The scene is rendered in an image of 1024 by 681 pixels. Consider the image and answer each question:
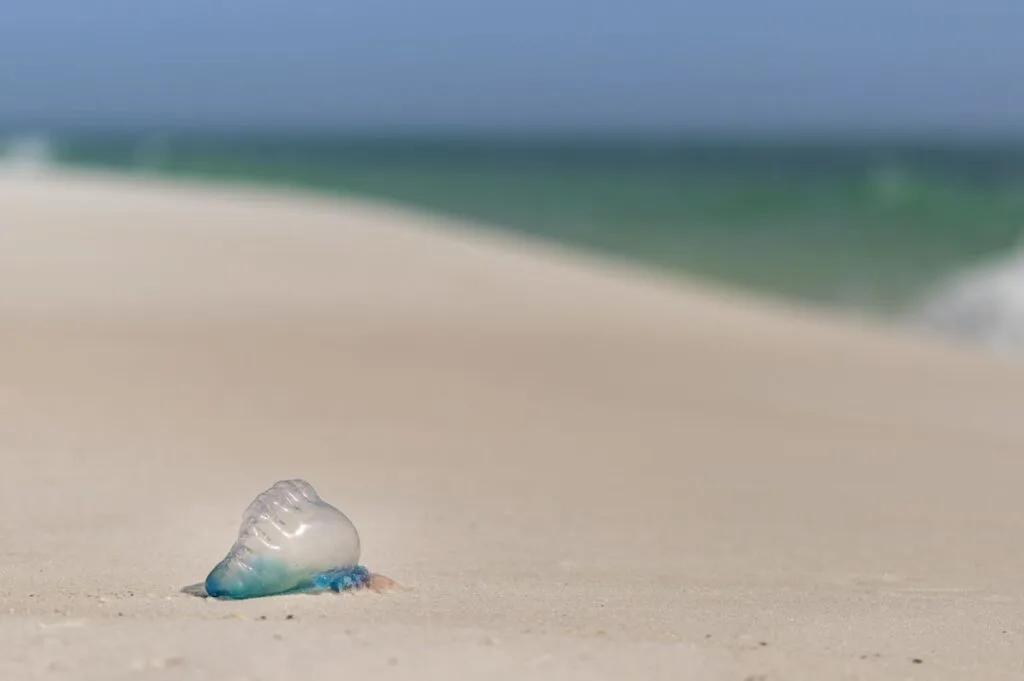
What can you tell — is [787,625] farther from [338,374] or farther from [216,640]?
[338,374]

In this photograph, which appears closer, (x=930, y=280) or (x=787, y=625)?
(x=787, y=625)

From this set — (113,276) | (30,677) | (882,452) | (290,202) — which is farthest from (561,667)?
(290,202)

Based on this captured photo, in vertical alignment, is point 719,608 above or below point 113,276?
below

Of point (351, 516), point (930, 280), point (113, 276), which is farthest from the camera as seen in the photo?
point (930, 280)

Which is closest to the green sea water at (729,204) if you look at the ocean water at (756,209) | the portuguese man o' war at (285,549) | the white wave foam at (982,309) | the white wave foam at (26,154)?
the ocean water at (756,209)

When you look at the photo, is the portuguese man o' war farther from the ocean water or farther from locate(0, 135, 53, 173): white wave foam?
locate(0, 135, 53, 173): white wave foam

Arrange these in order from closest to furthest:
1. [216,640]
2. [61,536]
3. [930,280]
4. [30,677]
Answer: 1. [30,677]
2. [216,640]
3. [61,536]
4. [930,280]

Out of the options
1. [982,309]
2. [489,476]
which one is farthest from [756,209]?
[489,476]

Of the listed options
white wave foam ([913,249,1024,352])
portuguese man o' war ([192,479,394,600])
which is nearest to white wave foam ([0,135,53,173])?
white wave foam ([913,249,1024,352])
